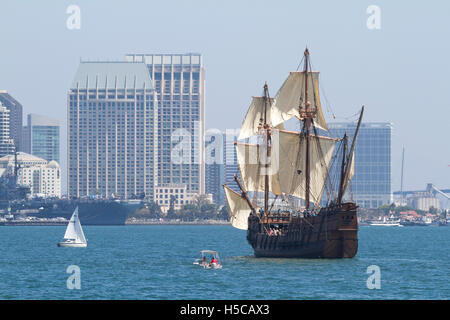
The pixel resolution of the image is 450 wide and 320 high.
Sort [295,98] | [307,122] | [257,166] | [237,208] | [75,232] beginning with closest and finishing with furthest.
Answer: [307,122]
[295,98]
[257,166]
[237,208]
[75,232]

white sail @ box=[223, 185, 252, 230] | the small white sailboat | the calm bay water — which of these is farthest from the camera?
the small white sailboat

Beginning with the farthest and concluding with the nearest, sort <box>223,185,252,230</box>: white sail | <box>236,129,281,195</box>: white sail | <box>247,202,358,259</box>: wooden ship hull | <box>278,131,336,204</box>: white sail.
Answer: <box>223,185,252,230</box>: white sail
<box>236,129,281,195</box>: white sail
<box>278,131,336,204</box>: white sail
<box>247,202,358,259</box>: wooden ship hull

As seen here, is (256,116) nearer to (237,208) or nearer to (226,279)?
(237,208)

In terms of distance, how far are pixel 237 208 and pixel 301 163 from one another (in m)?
9.90

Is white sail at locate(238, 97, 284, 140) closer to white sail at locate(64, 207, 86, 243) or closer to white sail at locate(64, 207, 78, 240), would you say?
white sail at locate(64, 207, 78, 240)

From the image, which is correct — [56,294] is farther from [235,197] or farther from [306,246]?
[235,197]

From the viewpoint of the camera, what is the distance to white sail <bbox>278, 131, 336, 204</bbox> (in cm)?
10762

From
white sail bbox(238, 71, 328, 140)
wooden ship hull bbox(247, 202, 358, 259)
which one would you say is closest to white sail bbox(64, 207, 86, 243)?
white sail bbox(238, 71, 328, 140)

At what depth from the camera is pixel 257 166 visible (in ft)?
363

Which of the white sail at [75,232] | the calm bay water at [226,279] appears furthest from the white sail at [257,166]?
the white sail at [75,232]

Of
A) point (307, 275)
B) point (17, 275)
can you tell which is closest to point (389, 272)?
point (307, 275)

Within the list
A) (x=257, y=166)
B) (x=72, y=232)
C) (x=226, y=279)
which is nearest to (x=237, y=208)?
(x=257, y=166)

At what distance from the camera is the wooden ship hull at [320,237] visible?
313 feet

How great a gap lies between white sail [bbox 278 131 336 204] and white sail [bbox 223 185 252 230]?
5.39 metres
